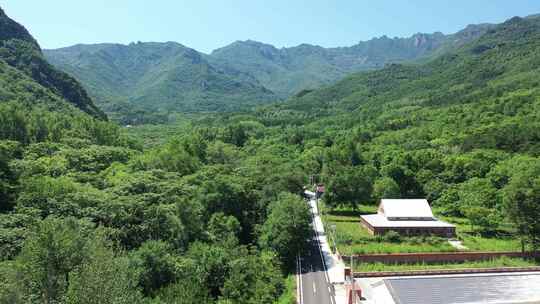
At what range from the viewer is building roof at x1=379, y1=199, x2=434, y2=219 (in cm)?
4975

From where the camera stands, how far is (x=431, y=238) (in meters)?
45.1

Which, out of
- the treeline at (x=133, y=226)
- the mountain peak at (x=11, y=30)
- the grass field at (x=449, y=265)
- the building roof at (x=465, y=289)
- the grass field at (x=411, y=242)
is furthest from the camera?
the mountain peak at (x=11, y=30)

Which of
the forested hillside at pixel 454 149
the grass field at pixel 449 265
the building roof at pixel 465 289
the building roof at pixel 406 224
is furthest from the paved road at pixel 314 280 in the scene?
the forested hillside at pixel 454 149

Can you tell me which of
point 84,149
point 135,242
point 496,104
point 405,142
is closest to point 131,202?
point 135,242

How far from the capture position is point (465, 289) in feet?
102

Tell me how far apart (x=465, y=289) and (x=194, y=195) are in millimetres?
29646

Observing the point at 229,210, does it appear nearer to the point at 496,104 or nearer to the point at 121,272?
the point at 121,272

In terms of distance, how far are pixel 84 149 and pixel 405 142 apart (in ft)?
Answer: 233

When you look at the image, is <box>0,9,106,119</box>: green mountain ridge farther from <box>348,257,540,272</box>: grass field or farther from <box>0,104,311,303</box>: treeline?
<box>348,257,540,272</box>: grass field

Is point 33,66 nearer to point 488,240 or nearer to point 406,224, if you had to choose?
point 406,224

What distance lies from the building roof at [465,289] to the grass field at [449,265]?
207 inches

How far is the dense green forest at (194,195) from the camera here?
78.5 ft

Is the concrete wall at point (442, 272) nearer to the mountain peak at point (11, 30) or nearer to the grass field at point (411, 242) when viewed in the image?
the grass field at point (411, 242)

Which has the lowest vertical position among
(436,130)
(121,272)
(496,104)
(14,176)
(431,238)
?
(431,238)
